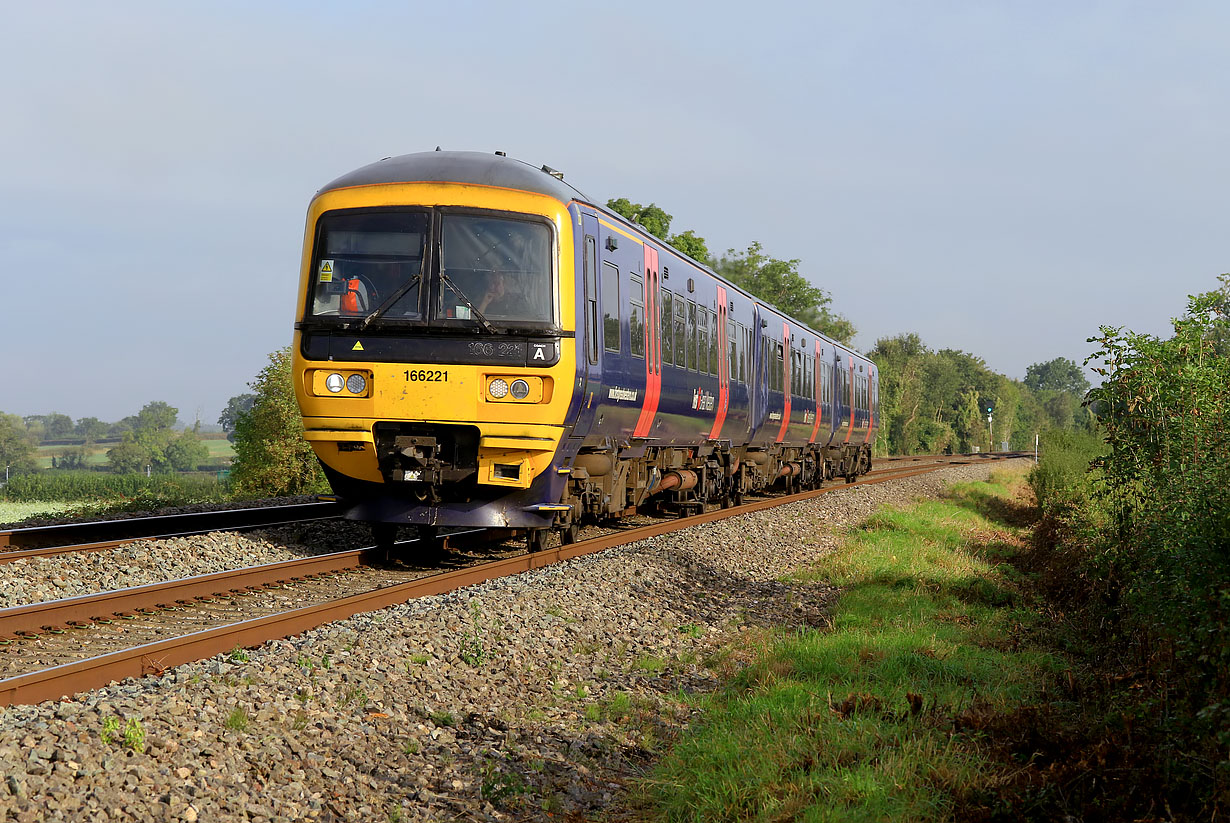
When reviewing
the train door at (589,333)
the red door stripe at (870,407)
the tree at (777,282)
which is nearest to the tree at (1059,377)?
the tree at (777,282)

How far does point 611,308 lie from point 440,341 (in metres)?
2.38

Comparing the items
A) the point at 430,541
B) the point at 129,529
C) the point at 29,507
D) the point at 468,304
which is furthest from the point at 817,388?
the point at 29,507

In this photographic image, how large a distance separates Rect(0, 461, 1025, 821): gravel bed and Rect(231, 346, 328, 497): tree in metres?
20.5

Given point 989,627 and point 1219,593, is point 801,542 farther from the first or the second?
point 1219,593

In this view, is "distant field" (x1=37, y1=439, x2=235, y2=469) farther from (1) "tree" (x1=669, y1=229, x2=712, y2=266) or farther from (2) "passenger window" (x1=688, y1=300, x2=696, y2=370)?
(2) "passenger window" (x1=688, y1=300, x2=696, y2=370)

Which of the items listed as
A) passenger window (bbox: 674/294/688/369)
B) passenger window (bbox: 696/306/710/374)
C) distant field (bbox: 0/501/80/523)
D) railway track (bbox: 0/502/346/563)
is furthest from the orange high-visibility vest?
distant field (bbox: 0/501/80/523)

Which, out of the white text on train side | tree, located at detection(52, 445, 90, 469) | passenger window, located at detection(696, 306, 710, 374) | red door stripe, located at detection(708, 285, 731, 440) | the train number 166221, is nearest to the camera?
the train number 166221

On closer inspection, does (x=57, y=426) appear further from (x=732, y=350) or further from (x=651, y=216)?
(x=732, y=350)

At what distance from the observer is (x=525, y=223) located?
9984 millimetres

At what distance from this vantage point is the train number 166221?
9.65 metres

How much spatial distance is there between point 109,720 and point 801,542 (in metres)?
11.0

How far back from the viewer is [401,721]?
5465mm

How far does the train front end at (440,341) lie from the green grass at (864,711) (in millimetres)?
3021

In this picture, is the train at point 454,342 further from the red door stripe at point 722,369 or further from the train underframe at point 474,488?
the red door stripe at point 722,369
